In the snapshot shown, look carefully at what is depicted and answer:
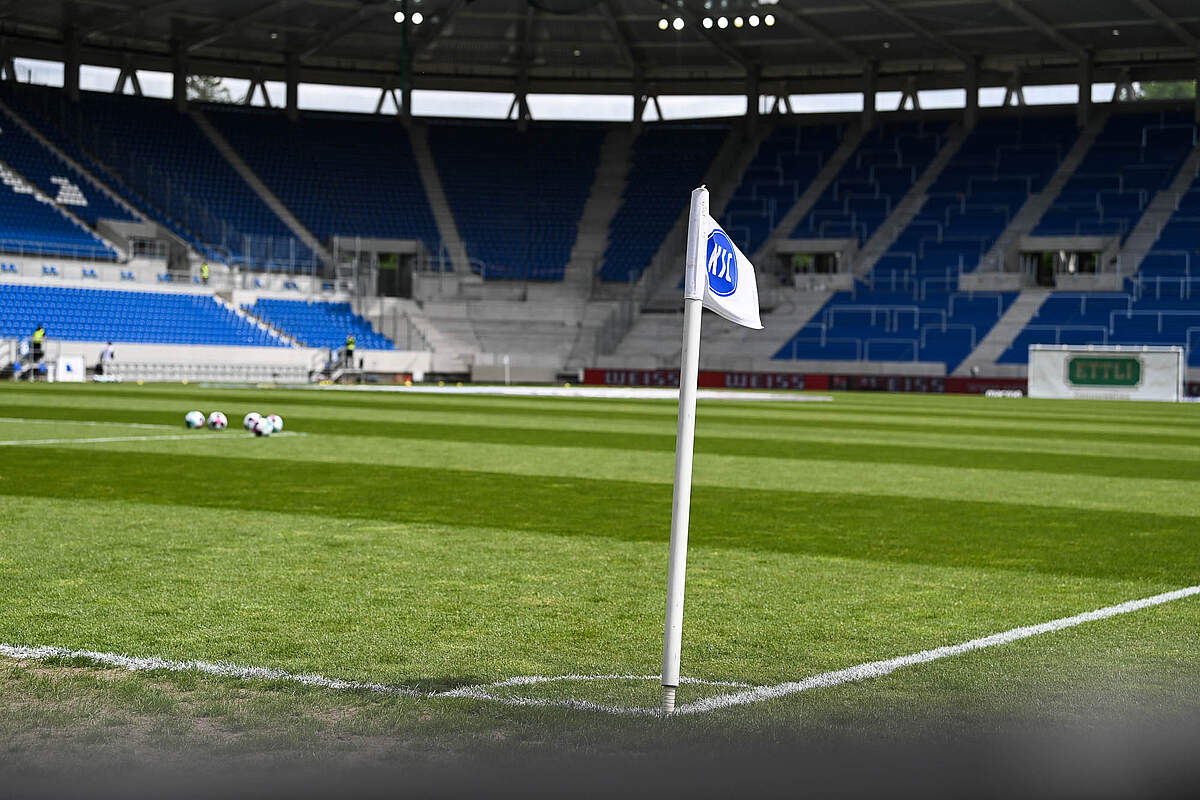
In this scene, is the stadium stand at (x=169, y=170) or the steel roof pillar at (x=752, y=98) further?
the steel roof pillar at (x=752, y=98)

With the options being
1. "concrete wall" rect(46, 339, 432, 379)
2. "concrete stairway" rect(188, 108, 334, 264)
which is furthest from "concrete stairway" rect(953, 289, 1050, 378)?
"concrete stairway" rect(188, 108, 334, 264)

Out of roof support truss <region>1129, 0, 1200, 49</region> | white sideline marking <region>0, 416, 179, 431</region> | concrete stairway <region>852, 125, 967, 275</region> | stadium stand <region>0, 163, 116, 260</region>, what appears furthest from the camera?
concrete stairway <region>852, 125, 967, 275</region>

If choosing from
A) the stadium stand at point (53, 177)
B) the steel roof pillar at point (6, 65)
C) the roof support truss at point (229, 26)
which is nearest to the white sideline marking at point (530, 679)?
the stadium stand at point (53, 177)

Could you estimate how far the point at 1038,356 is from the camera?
48656mm

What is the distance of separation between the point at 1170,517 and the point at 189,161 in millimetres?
54273

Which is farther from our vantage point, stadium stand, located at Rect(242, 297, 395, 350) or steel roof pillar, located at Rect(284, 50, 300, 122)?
steel roof pillar, located at Rect(284, 50, 300, 122)

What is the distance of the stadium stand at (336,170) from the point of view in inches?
2418

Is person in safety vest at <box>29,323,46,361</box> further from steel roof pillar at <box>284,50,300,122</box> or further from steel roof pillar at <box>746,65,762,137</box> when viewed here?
steel roof pillar at <box>746,65,762,137</box>

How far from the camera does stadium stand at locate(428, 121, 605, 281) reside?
206 ft

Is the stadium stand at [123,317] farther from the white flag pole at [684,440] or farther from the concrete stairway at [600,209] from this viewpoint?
the white flag pole at [684,440]

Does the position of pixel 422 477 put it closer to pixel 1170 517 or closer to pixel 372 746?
pixel 1170 517

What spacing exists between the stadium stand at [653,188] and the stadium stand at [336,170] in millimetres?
8603

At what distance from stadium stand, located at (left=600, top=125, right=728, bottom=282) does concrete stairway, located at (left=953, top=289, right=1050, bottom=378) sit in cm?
1488

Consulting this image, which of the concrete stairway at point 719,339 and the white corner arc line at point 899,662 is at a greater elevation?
the concrete stairway at point 719,339
